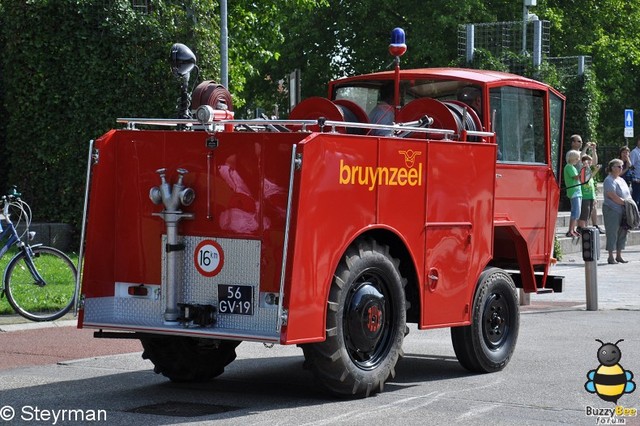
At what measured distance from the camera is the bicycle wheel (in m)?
13.4

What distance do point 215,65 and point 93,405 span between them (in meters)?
12.4

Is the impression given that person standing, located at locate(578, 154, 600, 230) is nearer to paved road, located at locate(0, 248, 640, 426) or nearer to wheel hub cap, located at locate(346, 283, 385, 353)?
paved road, located at locate(0, 248, 640, 426)

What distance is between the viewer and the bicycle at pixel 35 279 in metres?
13.4

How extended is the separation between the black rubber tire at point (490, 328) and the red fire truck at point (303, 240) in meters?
0.01

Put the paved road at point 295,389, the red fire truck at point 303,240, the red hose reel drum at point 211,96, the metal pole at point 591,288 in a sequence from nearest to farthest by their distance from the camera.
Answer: the paved road at point 295,389, the red fire truck at point 303,240, the red hose reel drum at point 211,96, the metal pole at point 591,288

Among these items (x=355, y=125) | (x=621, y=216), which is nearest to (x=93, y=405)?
(x=355, y=125)

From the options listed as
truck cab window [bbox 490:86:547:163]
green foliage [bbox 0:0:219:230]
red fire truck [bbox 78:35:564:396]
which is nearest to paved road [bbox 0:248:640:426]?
red fire truck [bbox 78:35:564:396]

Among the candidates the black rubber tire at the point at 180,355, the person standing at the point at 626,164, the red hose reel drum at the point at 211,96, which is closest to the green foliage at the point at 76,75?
the red hose reel drum at the point at 211,96

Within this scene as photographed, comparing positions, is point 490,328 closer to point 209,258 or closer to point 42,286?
point 209,258

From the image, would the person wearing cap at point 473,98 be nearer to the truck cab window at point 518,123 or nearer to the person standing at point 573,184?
the truck cab window at point 518,123

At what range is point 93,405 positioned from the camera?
8531 millimetres

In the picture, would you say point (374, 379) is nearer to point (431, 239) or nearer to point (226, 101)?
point (431, 239)

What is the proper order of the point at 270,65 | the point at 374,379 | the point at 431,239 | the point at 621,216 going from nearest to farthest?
1. the point at 374,379
2. the point at 431,239
3. the point at 621,216
4. the point at 270,65

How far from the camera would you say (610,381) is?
930cm
